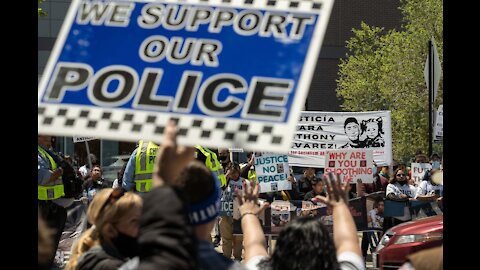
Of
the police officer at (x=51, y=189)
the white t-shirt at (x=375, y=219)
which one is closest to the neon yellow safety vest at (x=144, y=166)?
the police officer at (x=51, y=189)

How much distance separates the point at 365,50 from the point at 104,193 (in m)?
40.9

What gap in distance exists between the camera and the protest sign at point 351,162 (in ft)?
51.5

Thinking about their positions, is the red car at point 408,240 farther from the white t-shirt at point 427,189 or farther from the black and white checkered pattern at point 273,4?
the black and white checkered pattern at point 273,4

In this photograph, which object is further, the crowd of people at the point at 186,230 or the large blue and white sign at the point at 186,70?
the large blue and white sign at the point at 186,70

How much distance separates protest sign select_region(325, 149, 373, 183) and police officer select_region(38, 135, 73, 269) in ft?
20.4

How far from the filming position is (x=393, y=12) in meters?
56.0

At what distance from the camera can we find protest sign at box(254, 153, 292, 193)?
643 inches

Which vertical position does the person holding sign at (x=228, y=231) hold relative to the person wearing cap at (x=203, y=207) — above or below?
below

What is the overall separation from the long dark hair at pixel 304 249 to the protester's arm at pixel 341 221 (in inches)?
10.1

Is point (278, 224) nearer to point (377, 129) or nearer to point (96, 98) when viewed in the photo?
point (377, 129)

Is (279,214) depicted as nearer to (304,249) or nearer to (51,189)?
(51,189)

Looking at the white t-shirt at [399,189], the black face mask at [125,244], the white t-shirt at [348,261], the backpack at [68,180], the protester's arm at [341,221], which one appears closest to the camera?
the white t-shirt at [348,261]

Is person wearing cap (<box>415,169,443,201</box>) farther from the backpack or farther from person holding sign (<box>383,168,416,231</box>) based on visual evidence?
the backpack

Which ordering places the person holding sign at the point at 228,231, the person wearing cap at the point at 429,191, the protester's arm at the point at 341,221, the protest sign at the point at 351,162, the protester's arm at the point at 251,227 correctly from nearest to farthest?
the protester's arm at the point at 341,221 < the protester's arm at the point at 251,227 < the person holding sign at the point at 228,231 < the protest sign at the point at 351,162 < the person wearing cap at the point at 429,191
